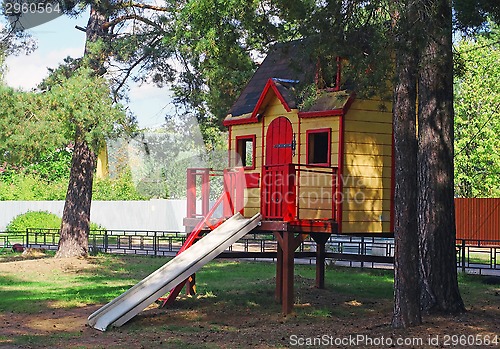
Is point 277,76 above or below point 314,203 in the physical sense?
above

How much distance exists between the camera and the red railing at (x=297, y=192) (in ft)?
55.2

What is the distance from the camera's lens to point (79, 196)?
101 ft

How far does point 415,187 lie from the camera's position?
45.0 ft

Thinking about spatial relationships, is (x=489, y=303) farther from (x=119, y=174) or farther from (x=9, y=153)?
(x=119, y=174)

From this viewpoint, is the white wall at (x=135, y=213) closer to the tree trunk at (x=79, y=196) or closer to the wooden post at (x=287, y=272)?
the tree trunk at (x=79, y=196)

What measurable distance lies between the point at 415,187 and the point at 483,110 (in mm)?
36057

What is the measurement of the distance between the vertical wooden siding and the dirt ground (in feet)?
76.3

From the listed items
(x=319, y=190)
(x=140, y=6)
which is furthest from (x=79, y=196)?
(x=319, y=190)

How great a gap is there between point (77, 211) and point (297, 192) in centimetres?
1573

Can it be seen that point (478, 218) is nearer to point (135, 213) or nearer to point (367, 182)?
point (135, 213)

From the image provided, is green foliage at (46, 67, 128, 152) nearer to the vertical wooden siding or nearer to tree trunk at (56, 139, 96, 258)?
tree trunk at (56, 139, 96, 258)

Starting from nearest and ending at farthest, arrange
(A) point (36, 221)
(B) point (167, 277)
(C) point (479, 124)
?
(B) point (167, 277)
(A) point (36, 221)
(C) point (479, 124)

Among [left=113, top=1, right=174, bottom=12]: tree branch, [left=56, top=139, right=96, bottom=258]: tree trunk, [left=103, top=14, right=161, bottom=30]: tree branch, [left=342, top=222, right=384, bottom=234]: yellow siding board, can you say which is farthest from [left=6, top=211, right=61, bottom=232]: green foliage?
[left=342, top=222, right=384, bottom=234]: yellow siding board

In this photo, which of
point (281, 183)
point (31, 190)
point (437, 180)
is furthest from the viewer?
point (31, 190)
